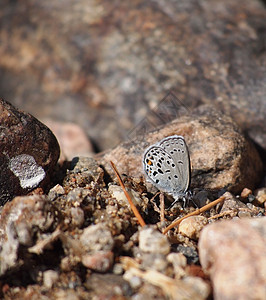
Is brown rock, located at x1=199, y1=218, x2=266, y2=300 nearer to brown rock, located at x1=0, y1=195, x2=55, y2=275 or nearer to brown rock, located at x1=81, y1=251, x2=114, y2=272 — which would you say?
brown rock, located at x1=81, y1=251, x2=114, y2=272

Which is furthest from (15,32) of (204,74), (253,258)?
(253,258)

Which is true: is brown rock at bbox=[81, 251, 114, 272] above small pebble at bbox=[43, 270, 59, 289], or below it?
below

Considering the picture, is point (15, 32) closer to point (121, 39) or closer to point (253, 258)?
point (121, 39)

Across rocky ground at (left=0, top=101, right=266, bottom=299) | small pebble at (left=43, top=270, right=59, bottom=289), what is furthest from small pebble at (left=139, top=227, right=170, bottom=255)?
small pebble at (left=43, top=270, right=59, bottom=289)

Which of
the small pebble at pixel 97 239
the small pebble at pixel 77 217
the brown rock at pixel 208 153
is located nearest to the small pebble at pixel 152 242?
the small pebble at pixel 97 239

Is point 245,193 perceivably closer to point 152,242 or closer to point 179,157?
point 179,157

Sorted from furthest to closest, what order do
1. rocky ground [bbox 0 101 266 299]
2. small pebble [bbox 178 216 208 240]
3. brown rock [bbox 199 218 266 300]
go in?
small pebble [bbox 178 216 208 240] < rocky ground [bbox 0 101 266 299] < brown rock [bbox 199 218 266 300]
